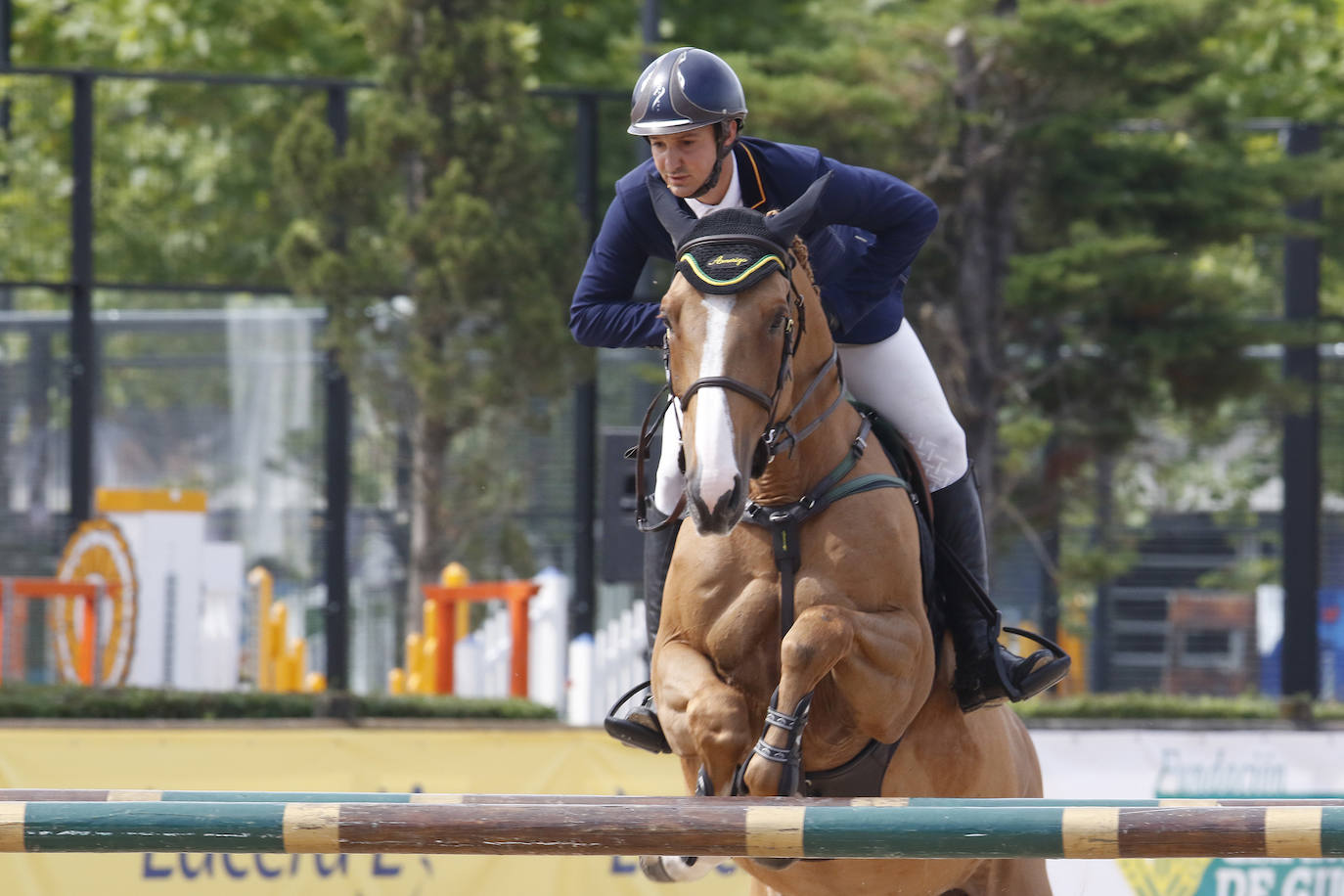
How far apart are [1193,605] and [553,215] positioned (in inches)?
213

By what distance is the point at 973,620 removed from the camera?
4570mm

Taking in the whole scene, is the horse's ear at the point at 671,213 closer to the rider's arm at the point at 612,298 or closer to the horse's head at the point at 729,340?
the horse's head at the point at 729,340

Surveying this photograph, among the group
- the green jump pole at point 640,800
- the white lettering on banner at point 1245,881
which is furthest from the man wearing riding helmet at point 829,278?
the white lettering on banner at point 1245,881

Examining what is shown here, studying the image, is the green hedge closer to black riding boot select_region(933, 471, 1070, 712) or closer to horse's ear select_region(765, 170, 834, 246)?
black riding boot select_region(933, 471, 1070, 712)

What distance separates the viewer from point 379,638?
11.5 metres

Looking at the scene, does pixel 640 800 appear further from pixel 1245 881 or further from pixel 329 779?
pixel 1245 881

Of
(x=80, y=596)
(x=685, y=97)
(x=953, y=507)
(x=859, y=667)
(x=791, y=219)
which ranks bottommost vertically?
(x=80, y=596)

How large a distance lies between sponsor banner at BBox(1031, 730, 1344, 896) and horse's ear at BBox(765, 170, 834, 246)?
5.42 metres

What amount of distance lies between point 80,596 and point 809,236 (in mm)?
7426

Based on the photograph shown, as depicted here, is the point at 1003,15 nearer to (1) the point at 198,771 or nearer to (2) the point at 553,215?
(2) the point at 553,215

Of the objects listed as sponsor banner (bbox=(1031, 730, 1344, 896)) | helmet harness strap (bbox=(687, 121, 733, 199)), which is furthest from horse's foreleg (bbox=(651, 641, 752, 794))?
sponsor banner (bbox=(1031, 730, 1344, 896))

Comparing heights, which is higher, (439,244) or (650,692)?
(439,244)

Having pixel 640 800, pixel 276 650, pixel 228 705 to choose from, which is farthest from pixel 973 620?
pixel 276 650

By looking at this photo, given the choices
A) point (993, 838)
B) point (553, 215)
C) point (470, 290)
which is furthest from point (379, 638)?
point (993, 838)
